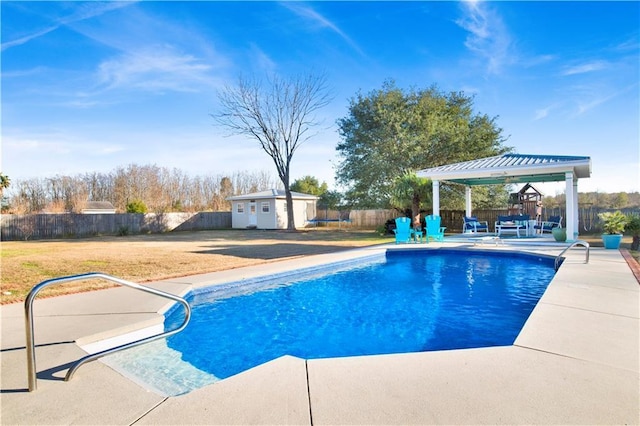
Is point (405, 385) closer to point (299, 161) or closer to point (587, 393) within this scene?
point (587, 393)

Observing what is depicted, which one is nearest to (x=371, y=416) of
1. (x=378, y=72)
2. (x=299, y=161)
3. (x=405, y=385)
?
(x=405, y=385)

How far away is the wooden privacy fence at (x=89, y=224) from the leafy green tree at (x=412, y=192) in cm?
1680

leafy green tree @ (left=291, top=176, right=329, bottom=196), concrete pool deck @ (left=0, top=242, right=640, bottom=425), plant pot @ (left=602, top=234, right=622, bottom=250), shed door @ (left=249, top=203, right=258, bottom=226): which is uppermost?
leafy green tree @ (left=291, top=176, right=329, bottom=196)

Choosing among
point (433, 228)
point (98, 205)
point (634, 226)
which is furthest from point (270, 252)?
point (98, 205)

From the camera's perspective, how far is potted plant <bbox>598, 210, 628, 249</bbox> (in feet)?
32.5

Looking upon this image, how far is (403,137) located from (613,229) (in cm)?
1056

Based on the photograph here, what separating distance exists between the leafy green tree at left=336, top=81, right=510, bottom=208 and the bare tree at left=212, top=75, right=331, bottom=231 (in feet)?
13.4

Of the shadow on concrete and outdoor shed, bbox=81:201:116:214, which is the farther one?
outdoor shed, bbox=81:201:116:214

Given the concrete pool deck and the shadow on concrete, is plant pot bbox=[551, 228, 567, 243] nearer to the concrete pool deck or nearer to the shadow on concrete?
the shadow on concrete

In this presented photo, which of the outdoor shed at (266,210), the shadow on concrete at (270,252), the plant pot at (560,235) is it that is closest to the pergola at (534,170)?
the plant pot at (560,235)

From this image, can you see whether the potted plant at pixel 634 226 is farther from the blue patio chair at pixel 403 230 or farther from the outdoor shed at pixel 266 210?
the outdoor shed at pixel 266 210

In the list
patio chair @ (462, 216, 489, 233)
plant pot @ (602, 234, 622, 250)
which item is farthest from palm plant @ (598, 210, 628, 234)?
patio chair @ (462, 216, 489, 233)

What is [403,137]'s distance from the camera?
18766 millimetres

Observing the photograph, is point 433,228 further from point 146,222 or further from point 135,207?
point 135,207
